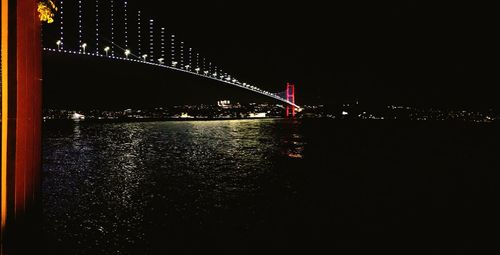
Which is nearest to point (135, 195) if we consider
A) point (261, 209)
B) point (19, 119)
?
point (261, 209)

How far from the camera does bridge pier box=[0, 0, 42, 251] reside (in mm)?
2262

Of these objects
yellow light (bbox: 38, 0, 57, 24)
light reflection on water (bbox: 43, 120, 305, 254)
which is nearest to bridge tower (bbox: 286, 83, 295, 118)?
light reflection on water (bbox: 43, 120, 305, 254)

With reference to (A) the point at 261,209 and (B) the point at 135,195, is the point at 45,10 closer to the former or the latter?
(A) the point at 261,209

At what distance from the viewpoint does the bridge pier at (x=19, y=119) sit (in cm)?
226

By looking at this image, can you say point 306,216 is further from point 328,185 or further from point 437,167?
point 437,167

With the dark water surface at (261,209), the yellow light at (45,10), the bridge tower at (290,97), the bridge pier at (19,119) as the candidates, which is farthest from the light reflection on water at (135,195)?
the bridge tower at (290,97)

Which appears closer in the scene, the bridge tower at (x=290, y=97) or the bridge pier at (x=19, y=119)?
the bridge pier at (x=19, y=119)

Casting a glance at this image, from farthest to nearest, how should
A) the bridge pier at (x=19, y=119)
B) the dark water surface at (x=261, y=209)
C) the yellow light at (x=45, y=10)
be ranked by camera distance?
the dark water surface at (x=261, y=209) → the yellow light at (x=45, y=10) → the bridge pier at (x=19, y=119)

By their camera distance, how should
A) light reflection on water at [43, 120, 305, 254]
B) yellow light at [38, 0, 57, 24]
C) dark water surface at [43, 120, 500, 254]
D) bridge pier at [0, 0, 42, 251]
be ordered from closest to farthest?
bridge pier at [0, 0, 42, 251] < yellow light at [38, 0, 57, 24] < dark water surface at [43, 120, 500, 254] < light reflection on water at [43, 120, 305, 254]

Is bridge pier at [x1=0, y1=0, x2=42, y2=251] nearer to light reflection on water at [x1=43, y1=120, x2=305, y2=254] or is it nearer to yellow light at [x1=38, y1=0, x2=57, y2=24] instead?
yellow light at [x1=38, y1=0, x2=57, y2=24]

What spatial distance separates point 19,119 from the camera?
2.29m

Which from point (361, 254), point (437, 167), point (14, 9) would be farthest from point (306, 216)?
point (437, 167)

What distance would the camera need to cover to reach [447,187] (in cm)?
712

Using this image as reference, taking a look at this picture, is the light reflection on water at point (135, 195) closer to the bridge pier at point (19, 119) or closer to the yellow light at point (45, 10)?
the bridge pier at point (19, 119)
